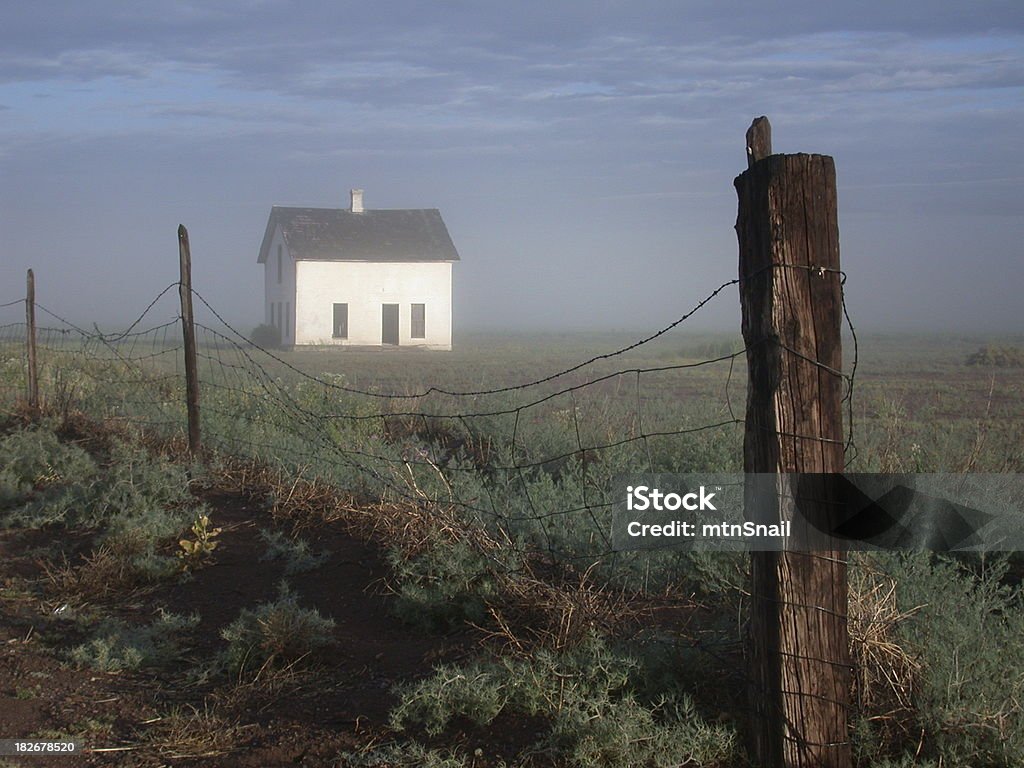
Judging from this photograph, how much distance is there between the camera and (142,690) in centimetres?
504

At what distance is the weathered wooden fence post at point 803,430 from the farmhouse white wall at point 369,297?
121 feet

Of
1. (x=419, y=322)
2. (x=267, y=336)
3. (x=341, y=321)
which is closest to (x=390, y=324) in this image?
(x=419, y=322)

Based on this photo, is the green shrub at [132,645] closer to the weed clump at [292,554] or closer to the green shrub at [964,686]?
the weed clump at [292,554]

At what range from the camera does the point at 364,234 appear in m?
42.0

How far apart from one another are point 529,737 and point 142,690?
205 centimetres

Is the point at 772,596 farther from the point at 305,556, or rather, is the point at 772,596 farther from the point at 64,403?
the point at 64,403

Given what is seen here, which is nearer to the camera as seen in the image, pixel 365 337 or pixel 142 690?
pixel 142 690

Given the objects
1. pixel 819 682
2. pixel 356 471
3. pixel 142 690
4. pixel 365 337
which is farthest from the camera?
pixel 365 337

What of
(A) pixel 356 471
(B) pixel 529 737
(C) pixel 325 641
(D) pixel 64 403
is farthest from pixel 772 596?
(D) pixel 64 403


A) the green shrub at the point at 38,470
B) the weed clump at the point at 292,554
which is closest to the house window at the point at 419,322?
the green shrub at the point at 38,470

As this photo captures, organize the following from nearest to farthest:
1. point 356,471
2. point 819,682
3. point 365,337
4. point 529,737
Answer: point 819,682
point 529,737
point 356,471
point 365,337

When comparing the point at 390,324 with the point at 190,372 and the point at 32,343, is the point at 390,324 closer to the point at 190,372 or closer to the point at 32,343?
the point at 32,343

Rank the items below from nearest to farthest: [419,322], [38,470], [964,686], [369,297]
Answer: [964,686]
[38,470]
[369,297]
[419,322]

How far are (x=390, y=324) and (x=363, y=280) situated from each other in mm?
2133
